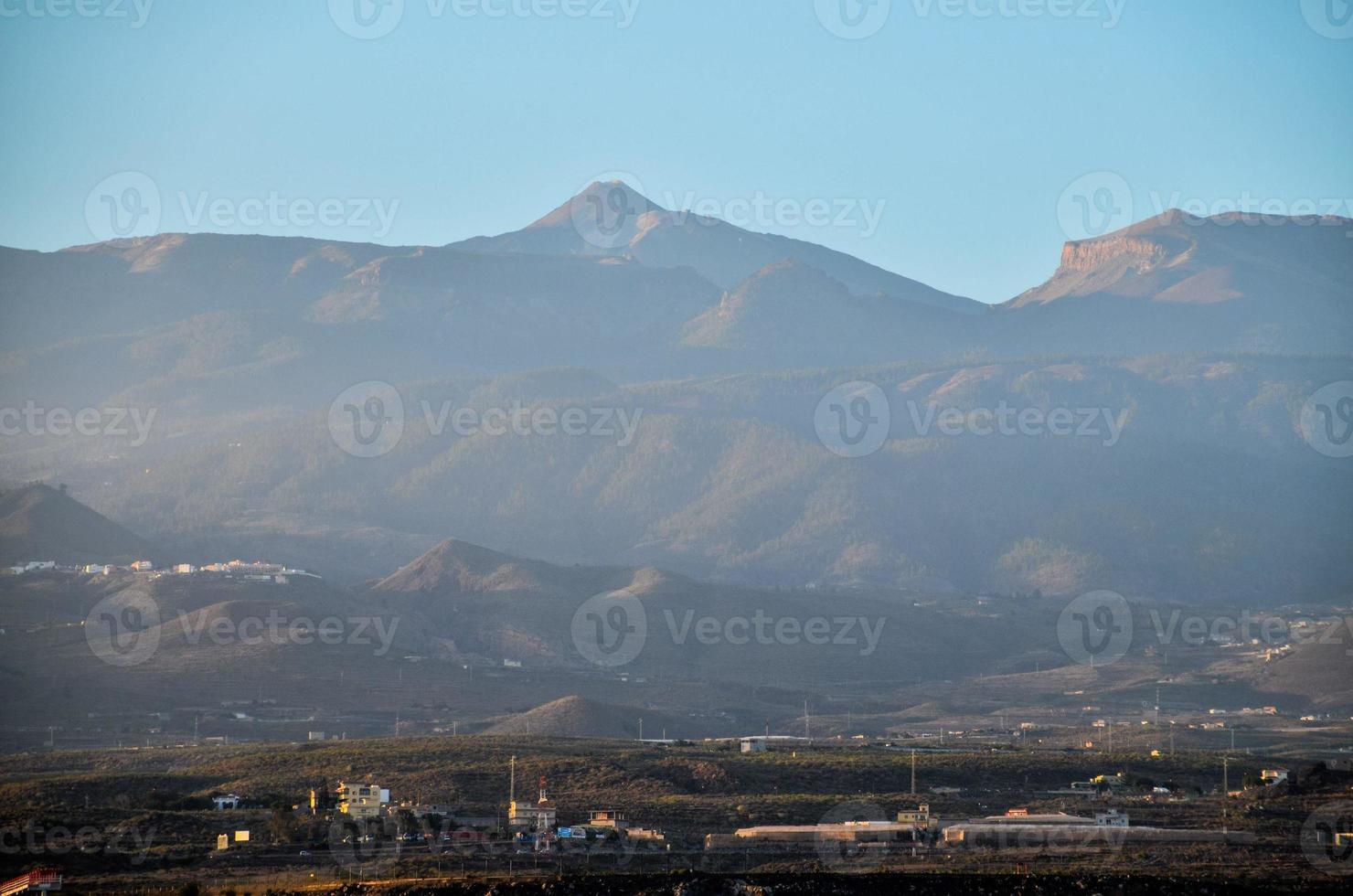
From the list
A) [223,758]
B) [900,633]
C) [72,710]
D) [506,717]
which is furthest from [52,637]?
[900,633]

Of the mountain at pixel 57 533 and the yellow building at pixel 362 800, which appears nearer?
the yellow building at pixel 362 800

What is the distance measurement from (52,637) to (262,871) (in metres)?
96.2

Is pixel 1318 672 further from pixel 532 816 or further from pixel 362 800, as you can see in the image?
pixel 362 800

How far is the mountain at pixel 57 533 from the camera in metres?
174

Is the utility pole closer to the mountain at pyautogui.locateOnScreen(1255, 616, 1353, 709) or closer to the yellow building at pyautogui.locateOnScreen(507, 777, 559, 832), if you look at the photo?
the yellow building at pyautogui.locateOnScreen(507, 777, 559, 832)

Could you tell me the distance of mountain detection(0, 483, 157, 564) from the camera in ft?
571

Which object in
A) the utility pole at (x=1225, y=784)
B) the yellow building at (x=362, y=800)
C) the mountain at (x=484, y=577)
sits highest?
the mountain at (x=484, y=577)

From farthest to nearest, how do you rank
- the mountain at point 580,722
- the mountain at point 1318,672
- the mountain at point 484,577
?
the mountain at point 484,577 → the mountain at point 1318,672 → the mountain at point 580,722

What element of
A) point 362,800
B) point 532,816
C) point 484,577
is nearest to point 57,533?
point 484,577

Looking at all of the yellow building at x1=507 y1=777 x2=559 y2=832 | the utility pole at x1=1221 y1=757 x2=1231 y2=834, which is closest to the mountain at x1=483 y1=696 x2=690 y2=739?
the utility pole at x1=1221 y1=757 x2=1231 y2=834

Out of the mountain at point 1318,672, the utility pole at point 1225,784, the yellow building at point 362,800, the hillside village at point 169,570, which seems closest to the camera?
the yellow building at point 362,800

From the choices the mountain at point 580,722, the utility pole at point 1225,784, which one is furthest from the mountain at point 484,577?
the utility pole at point 1225,784

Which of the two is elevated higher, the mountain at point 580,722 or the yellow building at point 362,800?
the mountain at point 580,722

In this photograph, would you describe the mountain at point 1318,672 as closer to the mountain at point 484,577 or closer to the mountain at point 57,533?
the mountain at point 484,577
